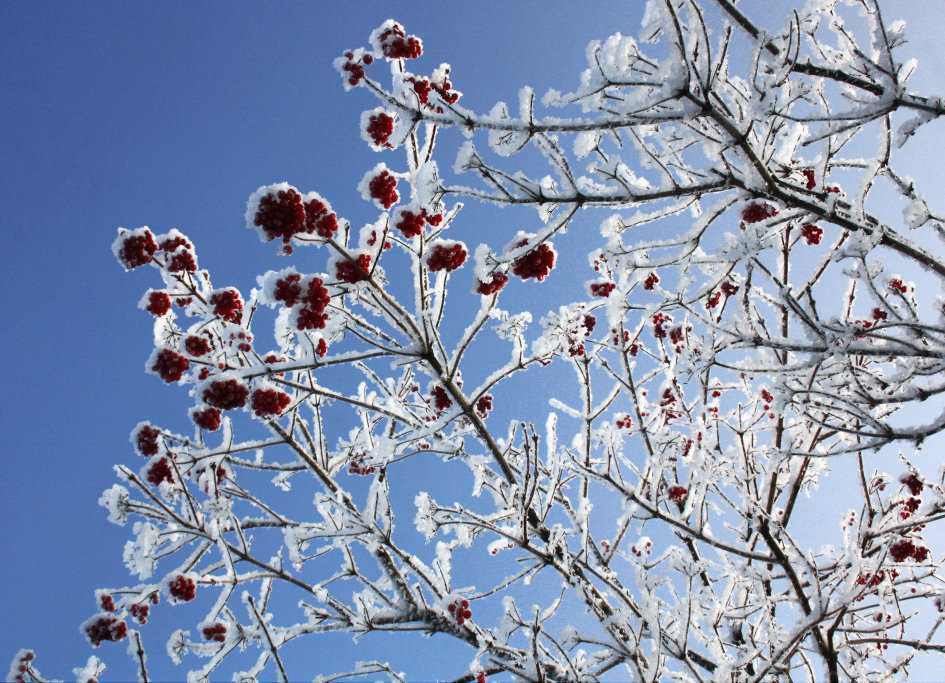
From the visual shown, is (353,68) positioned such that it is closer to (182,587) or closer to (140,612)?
(182,587)

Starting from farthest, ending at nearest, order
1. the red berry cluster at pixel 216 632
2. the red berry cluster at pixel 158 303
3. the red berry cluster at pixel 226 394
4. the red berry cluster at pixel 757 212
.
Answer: the red berry cluster at pixel 216 632, the red berry cluster at pixel 158 303, the red berry cluster at pixel 226 394, the red berry cluster at pixel 757 212

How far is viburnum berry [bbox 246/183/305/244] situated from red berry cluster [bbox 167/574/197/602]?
2.61m

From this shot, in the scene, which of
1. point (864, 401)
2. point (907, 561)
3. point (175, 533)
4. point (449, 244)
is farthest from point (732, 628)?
point (175, 533)

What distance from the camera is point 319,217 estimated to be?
9.82 feet

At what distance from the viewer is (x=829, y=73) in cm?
238

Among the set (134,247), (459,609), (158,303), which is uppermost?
(134,247)

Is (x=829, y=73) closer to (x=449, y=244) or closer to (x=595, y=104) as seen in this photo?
(x=595, y=104)

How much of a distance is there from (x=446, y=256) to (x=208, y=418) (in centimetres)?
202

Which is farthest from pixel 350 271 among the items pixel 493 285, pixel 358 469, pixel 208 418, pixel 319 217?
pixel 358 469

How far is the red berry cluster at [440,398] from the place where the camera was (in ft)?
13.2

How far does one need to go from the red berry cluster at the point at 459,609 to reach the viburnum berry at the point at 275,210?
2.92 m

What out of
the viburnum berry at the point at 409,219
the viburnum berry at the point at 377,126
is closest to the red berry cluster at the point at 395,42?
the viburnum berry at the point at 377,126

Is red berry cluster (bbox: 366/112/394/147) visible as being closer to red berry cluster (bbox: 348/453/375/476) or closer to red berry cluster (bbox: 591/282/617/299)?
red berry cluster (bbox: 591/282/617/299)

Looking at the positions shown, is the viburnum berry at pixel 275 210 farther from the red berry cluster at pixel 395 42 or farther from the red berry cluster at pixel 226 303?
the red berry cluster at pixel 395 42
